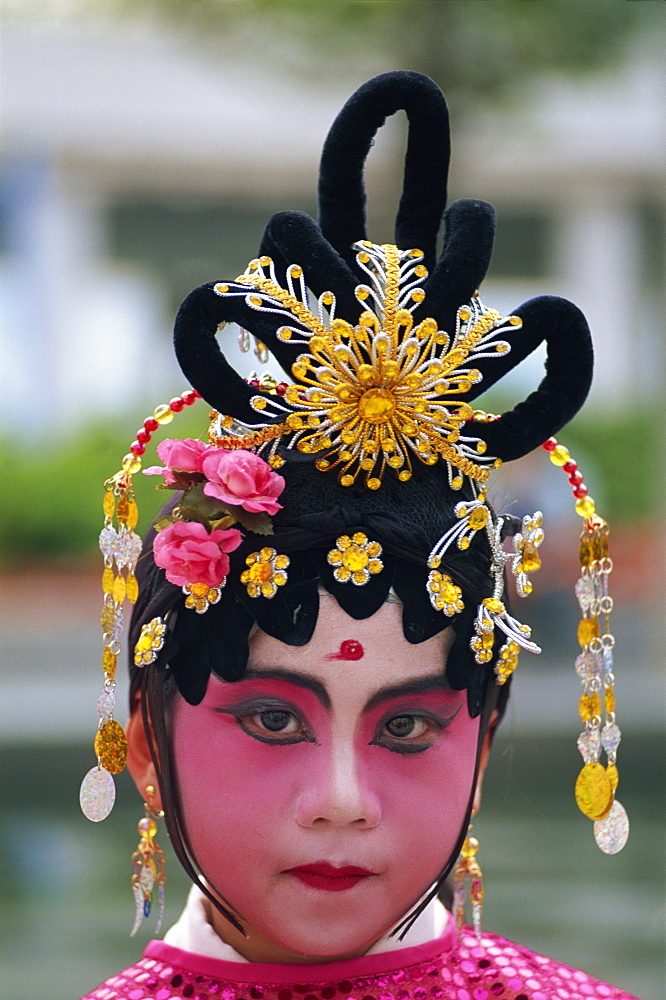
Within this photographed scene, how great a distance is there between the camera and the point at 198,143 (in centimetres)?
1238

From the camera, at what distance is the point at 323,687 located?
1604 mm

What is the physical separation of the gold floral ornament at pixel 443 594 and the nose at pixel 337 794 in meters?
0.21

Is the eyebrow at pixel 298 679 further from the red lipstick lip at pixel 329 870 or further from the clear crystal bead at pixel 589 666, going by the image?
the clear crystal bead at pixel 589 666

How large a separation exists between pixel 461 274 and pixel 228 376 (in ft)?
1.08

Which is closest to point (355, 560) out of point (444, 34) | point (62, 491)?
point (444, 34)

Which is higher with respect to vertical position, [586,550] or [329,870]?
[586,550]

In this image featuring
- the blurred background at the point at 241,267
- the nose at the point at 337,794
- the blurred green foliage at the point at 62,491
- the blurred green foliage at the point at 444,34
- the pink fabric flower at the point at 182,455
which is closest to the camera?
the nose at the point at 337,794

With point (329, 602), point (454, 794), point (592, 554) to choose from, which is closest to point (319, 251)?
point (329, 602)

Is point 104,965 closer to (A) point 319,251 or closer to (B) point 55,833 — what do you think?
(B) point 55,833

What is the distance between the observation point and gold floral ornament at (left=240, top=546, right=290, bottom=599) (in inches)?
63.1

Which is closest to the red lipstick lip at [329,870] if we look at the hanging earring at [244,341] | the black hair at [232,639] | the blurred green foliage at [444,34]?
the black hair at [232,639]

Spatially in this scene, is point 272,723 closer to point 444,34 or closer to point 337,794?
point 337,794

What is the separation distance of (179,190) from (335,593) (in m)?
11.7

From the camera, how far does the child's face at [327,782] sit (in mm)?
1593
